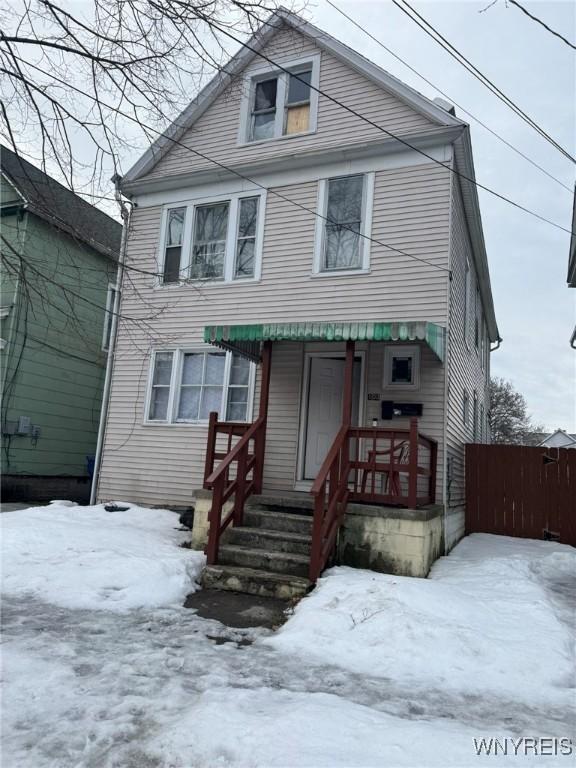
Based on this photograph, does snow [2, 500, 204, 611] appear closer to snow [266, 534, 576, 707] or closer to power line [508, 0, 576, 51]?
snow [266, 534, 576, 707]

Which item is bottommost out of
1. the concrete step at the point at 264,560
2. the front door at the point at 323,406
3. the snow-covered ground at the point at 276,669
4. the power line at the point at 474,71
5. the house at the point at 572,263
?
the snow-covered ground at the point at 276,669

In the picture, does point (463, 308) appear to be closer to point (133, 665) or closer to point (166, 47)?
point (166, 47)

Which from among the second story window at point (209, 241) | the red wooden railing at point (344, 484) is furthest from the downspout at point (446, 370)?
the second story window at point (209, 241)

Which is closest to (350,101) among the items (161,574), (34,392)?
(161,574)

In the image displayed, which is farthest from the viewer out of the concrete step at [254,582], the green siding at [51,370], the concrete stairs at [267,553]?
the green siding at [51,370]

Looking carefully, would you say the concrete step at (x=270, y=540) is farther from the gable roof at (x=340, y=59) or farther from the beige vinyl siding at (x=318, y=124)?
the beige vinyl siding at (x=318, y=124)

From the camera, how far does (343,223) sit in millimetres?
8969

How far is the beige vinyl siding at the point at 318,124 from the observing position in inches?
350

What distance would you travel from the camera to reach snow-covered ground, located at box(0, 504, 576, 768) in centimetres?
264

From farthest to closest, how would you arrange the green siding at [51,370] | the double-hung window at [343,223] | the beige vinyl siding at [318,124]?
1. the green siding at [51,370]
2. the beige vinyl siding at [318,124]
3. the double-hung window at [343,223]

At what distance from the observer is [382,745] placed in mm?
2650

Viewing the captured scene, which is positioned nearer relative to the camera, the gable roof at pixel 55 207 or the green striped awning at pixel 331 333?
the gable roof at pixel 55 207

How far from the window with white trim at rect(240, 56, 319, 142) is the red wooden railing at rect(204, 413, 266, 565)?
18.4 ft

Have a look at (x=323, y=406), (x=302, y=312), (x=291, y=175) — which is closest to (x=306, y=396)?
(x=323, y=406)
